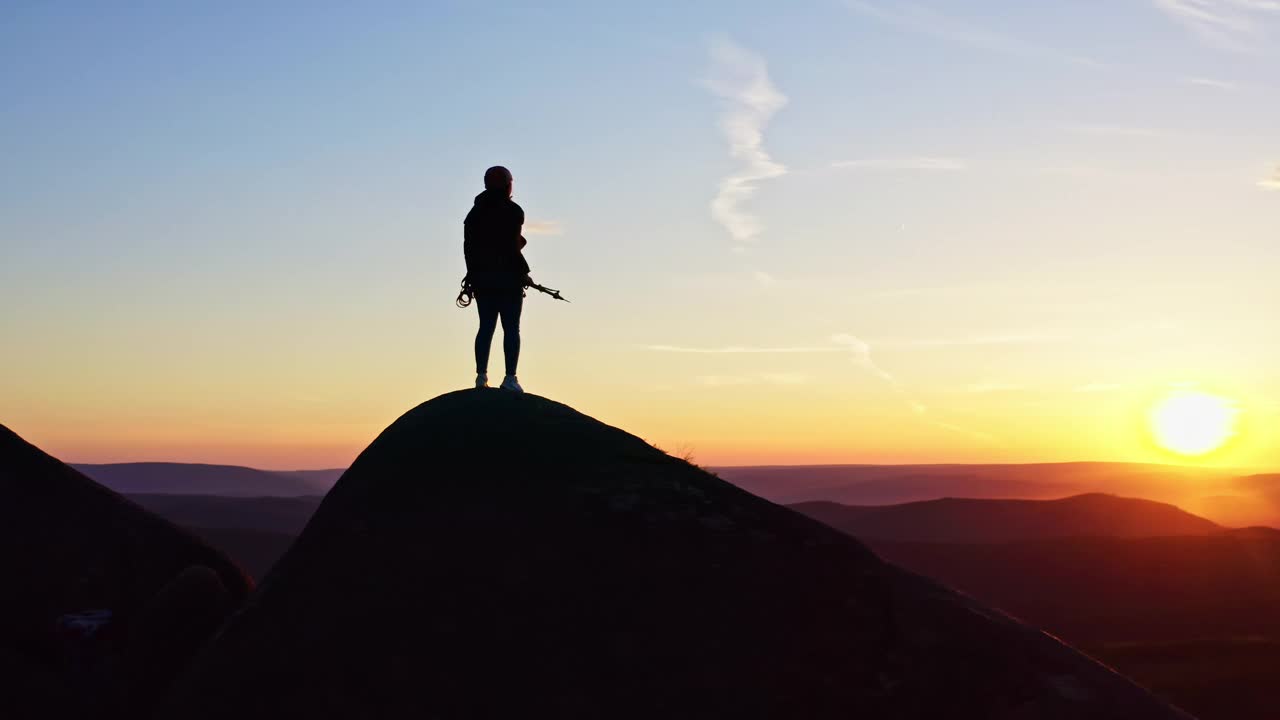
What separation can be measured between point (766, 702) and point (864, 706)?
1.66 feet

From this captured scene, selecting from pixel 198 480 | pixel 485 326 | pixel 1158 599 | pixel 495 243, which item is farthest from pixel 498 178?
pixel 198 480

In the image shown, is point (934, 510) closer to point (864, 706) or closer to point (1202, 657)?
point (1202, 657)

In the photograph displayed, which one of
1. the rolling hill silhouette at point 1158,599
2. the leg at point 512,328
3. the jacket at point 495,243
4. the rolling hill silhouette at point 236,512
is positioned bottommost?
the rolling hill silhouette at point 1158,599

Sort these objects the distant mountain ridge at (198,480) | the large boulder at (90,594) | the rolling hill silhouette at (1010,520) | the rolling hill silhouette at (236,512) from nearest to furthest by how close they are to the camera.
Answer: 1. the large boulder at (90,594)
2. the rolling hill silhouette at (1010,520)
3. the rolling hill silhouette at (236,512)
4. the distant mountain ridge at (198,480)

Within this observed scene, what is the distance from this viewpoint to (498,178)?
34.6ft

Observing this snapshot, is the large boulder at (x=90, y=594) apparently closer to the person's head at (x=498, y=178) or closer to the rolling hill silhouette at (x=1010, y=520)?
the person's head at (x=498, y=178)

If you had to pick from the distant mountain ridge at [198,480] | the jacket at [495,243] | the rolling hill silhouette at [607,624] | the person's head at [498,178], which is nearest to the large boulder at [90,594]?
the rolling hill silhouette at [607,624]

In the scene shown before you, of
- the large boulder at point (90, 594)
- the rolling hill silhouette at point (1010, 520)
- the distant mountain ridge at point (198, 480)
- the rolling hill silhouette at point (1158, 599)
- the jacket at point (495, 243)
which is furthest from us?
the distant mountain ridge at point (198, 480)

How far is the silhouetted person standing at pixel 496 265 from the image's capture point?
34.5ft

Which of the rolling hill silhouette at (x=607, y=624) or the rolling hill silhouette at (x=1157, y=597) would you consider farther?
the rolling hill silhouette at (x=1157, y=597)

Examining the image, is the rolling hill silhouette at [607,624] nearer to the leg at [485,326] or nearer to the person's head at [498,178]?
the leg at [485,326]

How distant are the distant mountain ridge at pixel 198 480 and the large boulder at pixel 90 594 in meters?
136

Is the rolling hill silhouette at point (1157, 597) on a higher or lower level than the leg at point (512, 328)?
→ lower

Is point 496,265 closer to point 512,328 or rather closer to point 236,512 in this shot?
point 512,328
